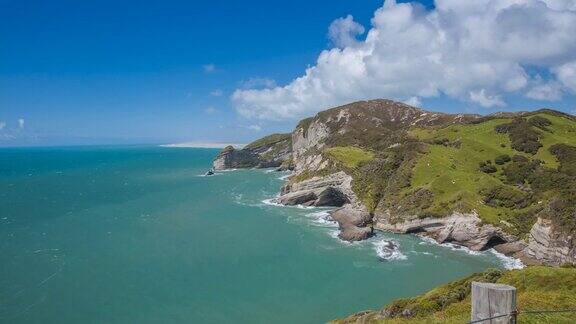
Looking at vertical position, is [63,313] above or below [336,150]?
below

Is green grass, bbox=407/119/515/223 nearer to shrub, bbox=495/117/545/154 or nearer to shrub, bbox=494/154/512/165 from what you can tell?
shrub, bbox=494/154/512/165

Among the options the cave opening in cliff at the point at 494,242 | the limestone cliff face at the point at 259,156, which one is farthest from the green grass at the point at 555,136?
the limestone cliff face at the point at 259,156

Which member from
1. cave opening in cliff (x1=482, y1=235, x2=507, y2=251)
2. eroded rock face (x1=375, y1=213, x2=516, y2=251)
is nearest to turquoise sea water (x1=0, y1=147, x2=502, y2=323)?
eroded rock face (x1=375, y1=213, x2=516, y2=251)

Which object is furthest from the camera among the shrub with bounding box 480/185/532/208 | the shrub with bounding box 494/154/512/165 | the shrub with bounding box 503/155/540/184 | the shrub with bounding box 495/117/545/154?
the shrub with bounding box 495/117/545/154

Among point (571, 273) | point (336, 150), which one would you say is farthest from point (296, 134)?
point (571, 273)

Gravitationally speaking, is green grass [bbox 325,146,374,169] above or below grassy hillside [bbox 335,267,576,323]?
above

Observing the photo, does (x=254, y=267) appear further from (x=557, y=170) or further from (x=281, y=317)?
(x=557, y=170)

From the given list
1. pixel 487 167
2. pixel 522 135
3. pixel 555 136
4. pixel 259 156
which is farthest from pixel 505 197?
pixel 259 156
